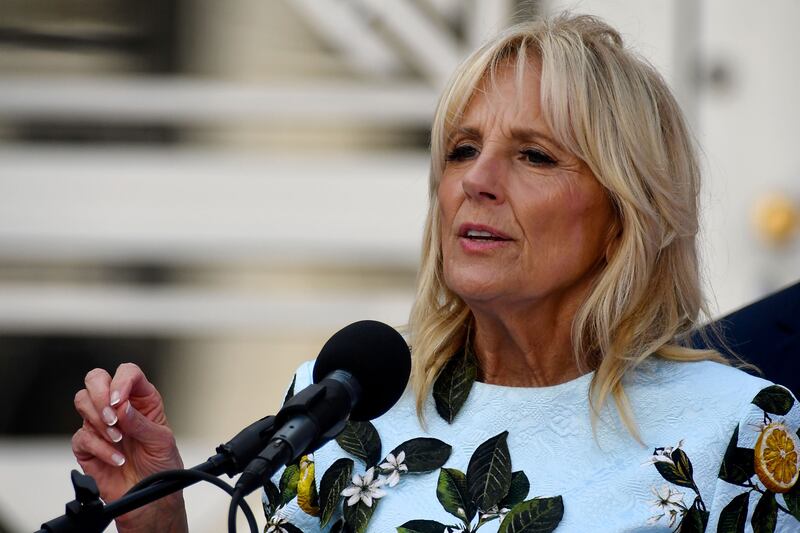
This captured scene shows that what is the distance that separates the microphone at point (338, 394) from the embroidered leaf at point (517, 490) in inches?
12.7

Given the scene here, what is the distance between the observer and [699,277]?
2248mm

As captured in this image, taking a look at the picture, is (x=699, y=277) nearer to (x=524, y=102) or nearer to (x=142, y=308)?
(x=524, y=102)

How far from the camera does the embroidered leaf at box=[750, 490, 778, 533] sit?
1.93 m

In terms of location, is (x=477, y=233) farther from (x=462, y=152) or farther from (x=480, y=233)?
(x=462, y=152)

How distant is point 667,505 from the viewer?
190 centimetres

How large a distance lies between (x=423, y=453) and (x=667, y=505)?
0.42 metres

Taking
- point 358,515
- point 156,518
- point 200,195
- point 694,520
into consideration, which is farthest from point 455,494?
point 200,195

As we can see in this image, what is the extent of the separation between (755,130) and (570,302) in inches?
65.0

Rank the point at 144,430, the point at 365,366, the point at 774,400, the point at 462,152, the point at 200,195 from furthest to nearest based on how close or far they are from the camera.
A: the point at 200,195
the point at 462,152
the point at 774,400
the point at 144,430
the point at 365,366

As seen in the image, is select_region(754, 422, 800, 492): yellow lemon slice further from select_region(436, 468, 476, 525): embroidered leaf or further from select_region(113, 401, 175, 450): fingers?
select_region(113, 401, 175, 450): fingers

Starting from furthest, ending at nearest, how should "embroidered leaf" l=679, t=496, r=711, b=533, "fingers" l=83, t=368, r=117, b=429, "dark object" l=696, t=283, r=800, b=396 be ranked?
1. "dark object" l=696, t=283, r=800, b=396
2. "embroidered leaf" l=679, t=496, r=711, b=533
3. "fingers" l=83, t=368, r=117, b=429

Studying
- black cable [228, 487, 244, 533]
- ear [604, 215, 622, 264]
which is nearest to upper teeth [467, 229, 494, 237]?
ear [604, 215, 622, 264]

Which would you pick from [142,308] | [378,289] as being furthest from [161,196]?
[378,289]

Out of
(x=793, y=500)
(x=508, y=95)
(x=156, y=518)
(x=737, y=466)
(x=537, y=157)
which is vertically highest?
(x=508, y=95)
